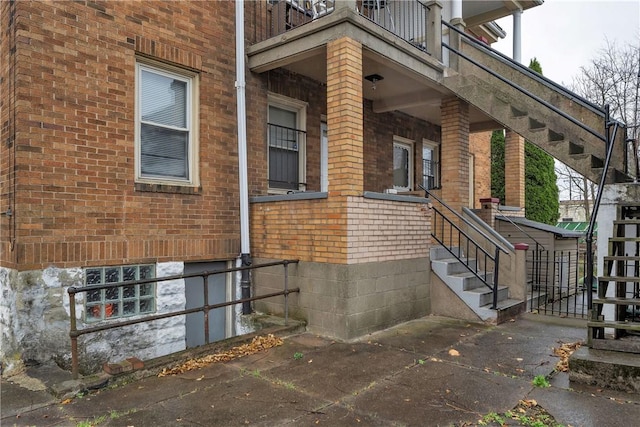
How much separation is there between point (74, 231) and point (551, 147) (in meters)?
6.37

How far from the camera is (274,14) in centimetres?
681

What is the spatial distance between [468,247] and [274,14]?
4.87 metres

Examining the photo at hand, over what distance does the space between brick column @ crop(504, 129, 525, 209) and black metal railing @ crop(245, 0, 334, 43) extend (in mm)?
5762

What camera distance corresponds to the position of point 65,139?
4.70 meters

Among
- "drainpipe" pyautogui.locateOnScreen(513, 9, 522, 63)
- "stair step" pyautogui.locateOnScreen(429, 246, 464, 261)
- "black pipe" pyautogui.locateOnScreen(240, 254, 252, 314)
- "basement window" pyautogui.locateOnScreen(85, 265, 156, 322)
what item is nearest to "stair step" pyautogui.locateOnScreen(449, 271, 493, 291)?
"stair step" pyautogui.locateOnScreen(429, 246, 464, 261)

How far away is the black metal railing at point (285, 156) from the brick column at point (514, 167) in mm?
5675

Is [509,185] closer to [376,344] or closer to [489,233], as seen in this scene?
[489,233]

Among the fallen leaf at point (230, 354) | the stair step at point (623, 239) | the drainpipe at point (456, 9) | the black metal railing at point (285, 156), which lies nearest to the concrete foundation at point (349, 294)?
the fallen leaf at point (230, 354)

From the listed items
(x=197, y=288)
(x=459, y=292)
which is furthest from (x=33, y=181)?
(x=459, y=292)

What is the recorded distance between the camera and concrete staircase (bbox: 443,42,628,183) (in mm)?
5914

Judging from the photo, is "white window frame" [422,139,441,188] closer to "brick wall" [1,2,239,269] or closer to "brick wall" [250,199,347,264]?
"brick wall" [250,199,347,264]

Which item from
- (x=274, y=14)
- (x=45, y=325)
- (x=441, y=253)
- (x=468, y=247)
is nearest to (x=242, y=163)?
(x=274, y=14)

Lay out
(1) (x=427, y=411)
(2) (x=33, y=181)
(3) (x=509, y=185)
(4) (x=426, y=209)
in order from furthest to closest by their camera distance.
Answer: (3) (x=509, y=185) < (4) (x=426, y=209) < (2) (x=33, y=181) < (1) (x=427, y=411)

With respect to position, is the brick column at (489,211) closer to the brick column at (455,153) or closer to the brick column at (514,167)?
the brick column at (514,167)
